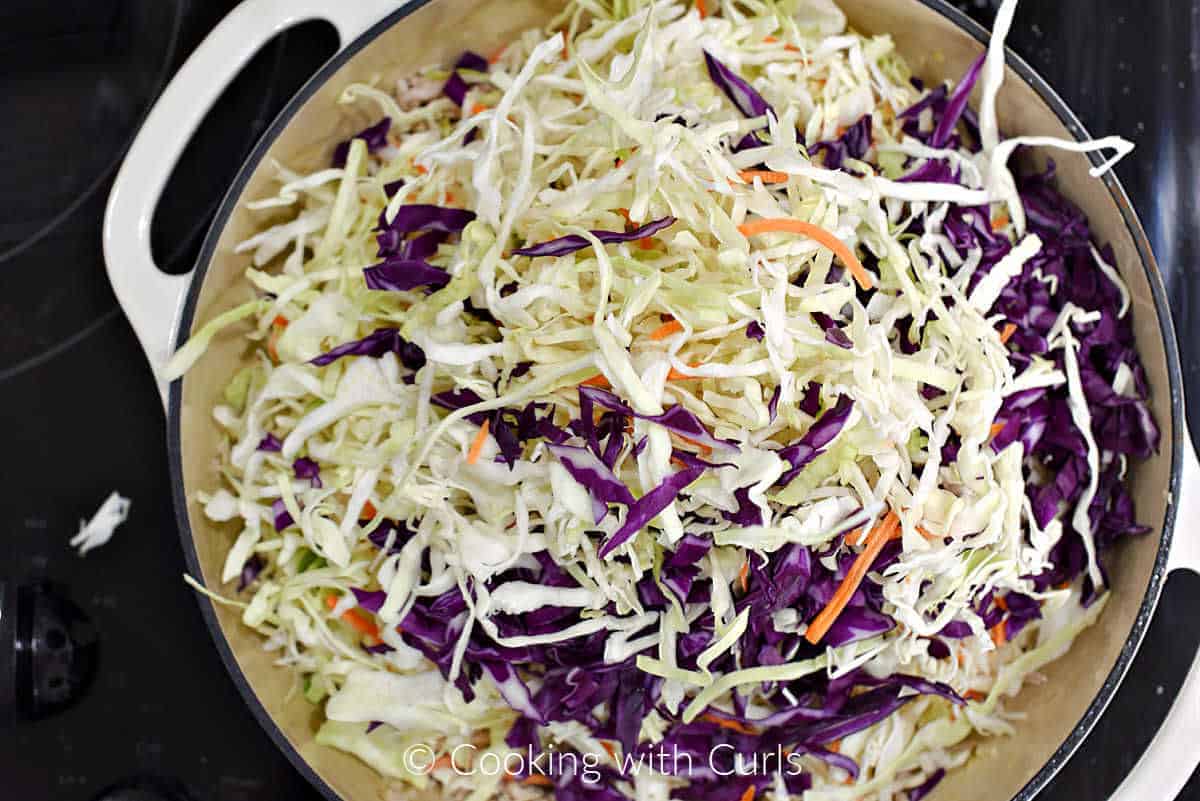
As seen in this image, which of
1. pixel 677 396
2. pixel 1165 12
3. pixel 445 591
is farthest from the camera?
pixel 1165 12

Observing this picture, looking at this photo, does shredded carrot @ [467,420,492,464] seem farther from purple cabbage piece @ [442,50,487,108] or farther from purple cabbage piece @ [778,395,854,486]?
purple cabbage piece @ [442,50,487,108]

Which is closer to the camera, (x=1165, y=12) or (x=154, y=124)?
(x=154, y=124)

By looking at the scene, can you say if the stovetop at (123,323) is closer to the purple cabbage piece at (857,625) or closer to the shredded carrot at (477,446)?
the purple cabbage piece at (857,625)

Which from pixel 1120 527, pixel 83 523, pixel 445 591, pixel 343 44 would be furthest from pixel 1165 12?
pixel 83 523

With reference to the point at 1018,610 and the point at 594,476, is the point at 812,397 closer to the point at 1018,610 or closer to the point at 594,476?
the point at 594,476

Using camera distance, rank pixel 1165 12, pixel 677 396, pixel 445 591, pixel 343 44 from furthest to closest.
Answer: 1. pixel 1165 12
2. pixel 343 44
3. pixel 445 591
4. pixel 677 396

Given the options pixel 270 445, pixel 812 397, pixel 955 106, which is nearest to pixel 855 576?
pixel 812 397

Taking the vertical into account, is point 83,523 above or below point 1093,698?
below

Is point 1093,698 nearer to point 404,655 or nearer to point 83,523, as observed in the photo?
point 404,655
